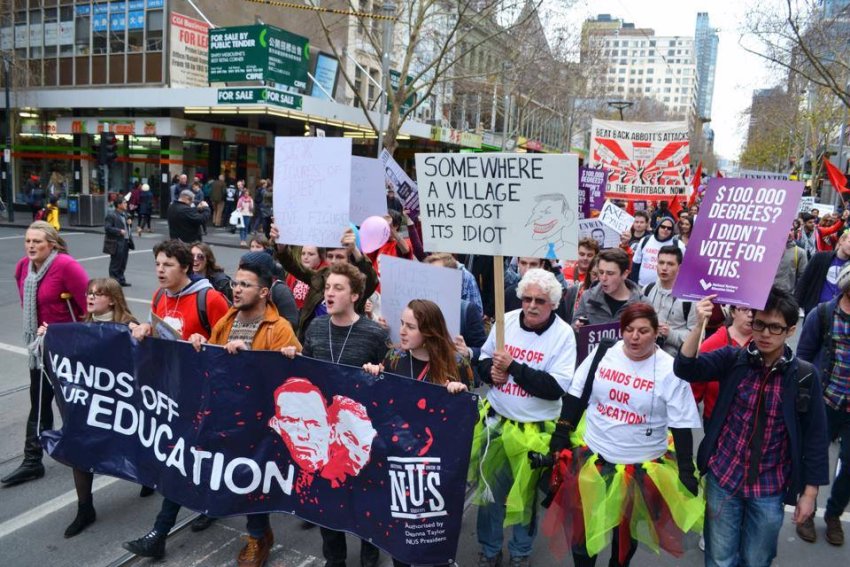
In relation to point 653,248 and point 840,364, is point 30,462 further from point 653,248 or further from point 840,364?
point 653,248

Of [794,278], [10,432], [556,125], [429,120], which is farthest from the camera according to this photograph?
[556,125]

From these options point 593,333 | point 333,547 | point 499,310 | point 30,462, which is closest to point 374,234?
point 593,333

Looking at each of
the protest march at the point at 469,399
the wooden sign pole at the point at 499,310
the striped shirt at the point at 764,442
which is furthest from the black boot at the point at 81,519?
the striped shirt at the point at 764,442

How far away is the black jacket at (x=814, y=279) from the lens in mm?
7312

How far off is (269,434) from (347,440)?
486 millimetres

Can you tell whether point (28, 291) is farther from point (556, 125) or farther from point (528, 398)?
point (556, 125)

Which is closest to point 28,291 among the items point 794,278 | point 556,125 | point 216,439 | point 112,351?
point 112,351

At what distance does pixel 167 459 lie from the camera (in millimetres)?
3949

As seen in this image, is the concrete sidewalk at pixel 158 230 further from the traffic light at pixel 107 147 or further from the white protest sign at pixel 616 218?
the white protest sign at pixel 616 218

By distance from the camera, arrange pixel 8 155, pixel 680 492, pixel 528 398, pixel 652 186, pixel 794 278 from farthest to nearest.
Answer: pixel 8 155
pixel 652 186
pixel 794 278
pixel 528 398
pixel 680 492

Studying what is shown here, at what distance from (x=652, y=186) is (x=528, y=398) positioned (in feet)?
32.3

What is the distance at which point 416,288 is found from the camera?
14.2ft

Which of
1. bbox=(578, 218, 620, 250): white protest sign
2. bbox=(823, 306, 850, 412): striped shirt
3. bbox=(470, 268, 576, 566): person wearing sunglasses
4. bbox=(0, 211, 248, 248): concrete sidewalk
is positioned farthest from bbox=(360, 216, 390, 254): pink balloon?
bbox=(0, 211, 248, 248): concrete sidewalk

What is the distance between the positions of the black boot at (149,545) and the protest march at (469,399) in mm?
11
